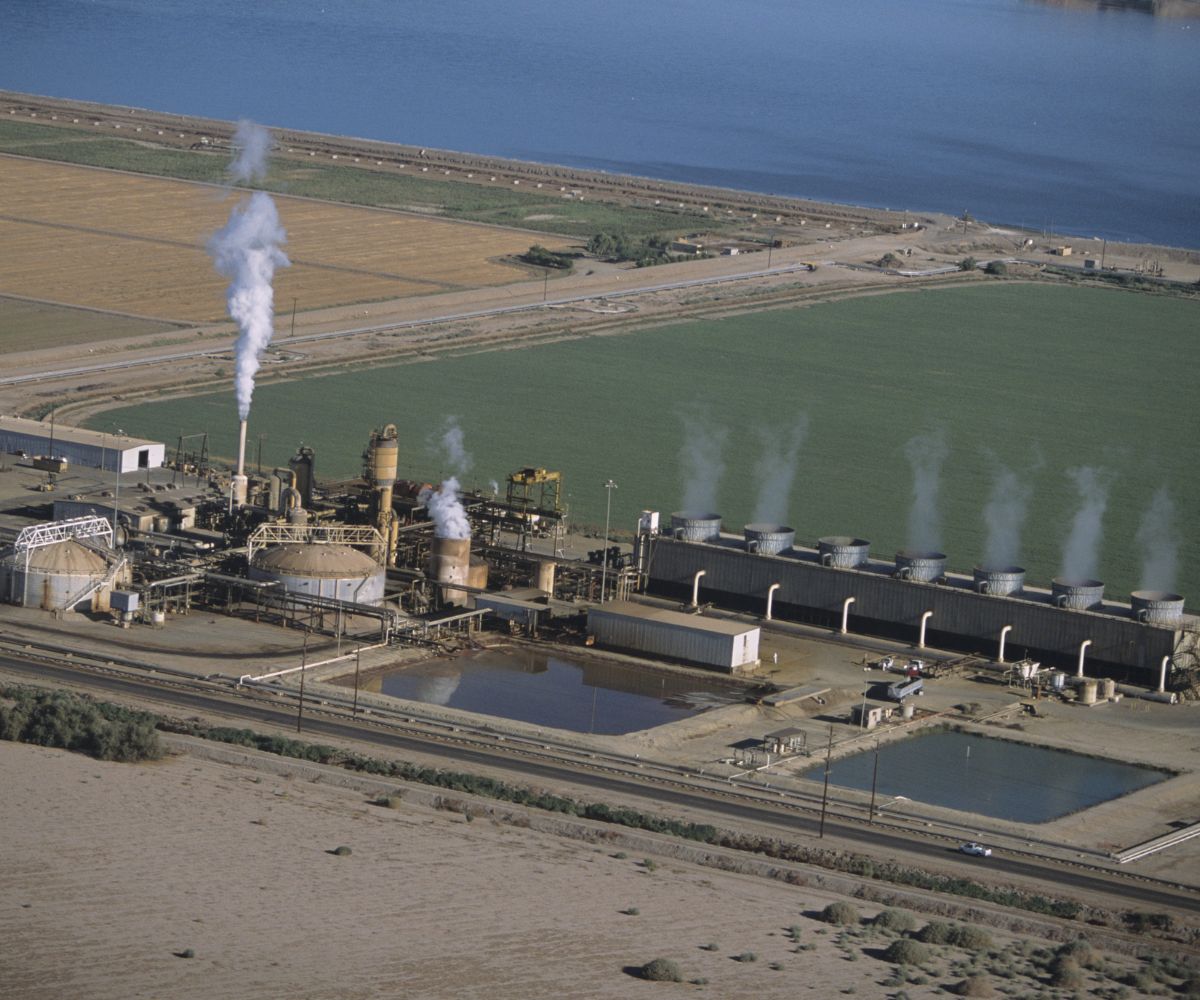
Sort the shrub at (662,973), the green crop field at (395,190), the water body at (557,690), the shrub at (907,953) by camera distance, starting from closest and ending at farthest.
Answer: the shrub at (662,973) → the shrub at (907,953) → the water body at (557,690) → the green crop field at (395,190)

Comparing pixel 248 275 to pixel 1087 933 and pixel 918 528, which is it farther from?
pixel 1087 933

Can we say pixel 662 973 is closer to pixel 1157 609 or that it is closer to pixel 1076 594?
pixel 1076 594

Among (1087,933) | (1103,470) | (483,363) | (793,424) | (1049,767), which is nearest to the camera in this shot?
(1087,933)

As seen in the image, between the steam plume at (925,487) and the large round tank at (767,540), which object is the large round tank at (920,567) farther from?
the large round tank at (767,540)

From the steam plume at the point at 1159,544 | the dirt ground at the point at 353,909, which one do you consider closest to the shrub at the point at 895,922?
the dirt ground at the point at 353,909

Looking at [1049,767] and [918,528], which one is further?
[918,528]

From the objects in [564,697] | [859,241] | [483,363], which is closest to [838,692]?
[564,697]

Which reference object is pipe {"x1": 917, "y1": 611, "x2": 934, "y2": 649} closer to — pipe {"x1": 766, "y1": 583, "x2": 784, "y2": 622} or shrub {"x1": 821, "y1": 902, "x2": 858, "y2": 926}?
pipe {"x1": 766, "y1": 583, "x2": 784, "y2": 622}
